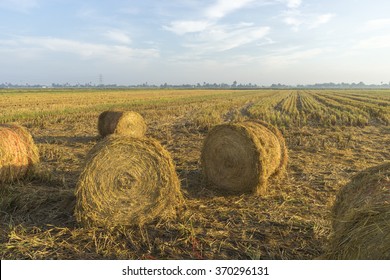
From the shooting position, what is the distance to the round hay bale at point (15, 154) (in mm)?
6828

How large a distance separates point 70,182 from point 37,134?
7.83 m

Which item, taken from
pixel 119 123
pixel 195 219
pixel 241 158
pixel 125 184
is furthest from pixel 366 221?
pixel 119 123

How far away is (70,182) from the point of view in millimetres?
7426

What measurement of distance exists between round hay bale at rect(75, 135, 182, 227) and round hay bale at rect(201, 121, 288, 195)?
69.6 inches

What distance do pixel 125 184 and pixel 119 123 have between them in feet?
24.2

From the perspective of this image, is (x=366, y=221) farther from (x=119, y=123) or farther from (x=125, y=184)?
(x=119, y=123)

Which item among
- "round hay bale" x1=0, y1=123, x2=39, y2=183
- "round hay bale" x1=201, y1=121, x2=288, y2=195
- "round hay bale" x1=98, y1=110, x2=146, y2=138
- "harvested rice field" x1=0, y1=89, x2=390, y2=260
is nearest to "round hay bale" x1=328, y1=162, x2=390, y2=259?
"harvested rice field" x1=0, y1=89, x2=390, y2=260

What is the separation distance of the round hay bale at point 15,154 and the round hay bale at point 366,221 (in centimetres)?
641

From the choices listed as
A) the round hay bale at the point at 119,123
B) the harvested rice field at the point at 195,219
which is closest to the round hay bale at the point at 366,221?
the harvested rice field at the point at 195,219

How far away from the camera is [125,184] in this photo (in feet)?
18.0

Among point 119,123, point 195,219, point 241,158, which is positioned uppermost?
point 119,123

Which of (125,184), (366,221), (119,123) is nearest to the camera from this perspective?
(366,221)

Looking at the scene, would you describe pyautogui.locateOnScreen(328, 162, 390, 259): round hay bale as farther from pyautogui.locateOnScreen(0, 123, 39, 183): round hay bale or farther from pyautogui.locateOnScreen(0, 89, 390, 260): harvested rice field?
pyautogui.locateOnScreen(0, 123, 39, 183): round hay bale
